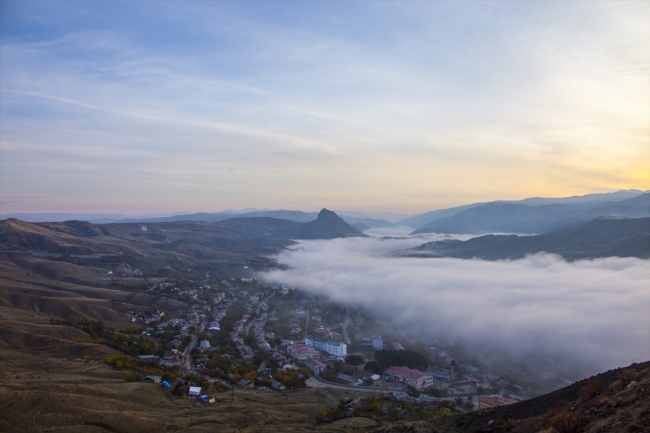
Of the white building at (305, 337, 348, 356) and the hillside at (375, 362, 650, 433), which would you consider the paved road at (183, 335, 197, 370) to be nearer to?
the white building at (305, 337, 348, 356)

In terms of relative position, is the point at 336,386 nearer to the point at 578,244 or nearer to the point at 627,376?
the point at 627,376

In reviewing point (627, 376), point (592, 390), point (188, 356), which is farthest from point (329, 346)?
point (627, 376)

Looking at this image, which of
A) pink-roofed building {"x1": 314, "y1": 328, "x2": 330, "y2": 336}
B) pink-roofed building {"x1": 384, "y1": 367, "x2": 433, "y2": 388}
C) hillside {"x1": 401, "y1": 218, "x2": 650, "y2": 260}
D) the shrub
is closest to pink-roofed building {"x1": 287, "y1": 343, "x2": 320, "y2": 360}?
pink-roofed building {"x1": 314, "y1": 328, "x2": 330, "y2": 336}

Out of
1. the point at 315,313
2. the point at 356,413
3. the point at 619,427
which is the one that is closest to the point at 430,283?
the point at 315,313

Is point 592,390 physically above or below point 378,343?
above

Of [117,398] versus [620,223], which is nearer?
[117,398]

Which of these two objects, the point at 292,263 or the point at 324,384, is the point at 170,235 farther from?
the point at 324,384
